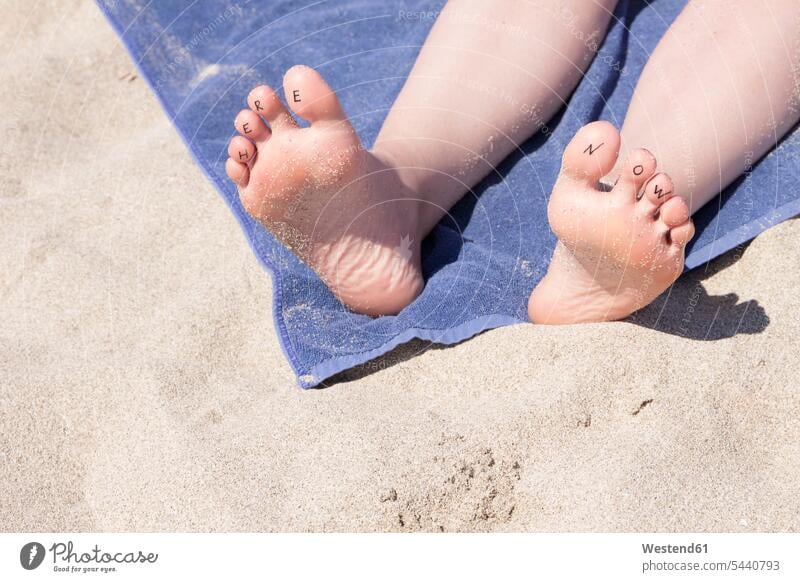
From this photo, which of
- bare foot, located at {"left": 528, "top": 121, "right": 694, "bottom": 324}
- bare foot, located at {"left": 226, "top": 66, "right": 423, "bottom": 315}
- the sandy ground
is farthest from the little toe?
bare foot, located at {"left": 226, "top": 66, "right": 423, "bottom": 315}

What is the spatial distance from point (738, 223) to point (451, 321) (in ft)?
1.24

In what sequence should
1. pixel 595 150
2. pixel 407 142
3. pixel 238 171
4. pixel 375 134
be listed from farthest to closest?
pixel 375 134 → pixel 407 142 → pixel 238 171 → pixel 595 150

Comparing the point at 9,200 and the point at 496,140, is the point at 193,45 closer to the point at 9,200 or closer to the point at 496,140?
the point at 9,200

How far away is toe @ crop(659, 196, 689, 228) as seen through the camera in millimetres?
886

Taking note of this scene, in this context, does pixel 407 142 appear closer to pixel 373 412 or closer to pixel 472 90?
pixel 472 90

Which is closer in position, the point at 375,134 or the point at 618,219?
the point at 618,219

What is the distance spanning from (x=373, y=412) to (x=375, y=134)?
475mm

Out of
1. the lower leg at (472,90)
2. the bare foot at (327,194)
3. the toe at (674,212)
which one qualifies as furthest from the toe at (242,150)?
the toe at (674,212)

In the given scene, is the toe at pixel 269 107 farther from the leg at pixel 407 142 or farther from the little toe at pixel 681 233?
the little toe at pixel 681 233

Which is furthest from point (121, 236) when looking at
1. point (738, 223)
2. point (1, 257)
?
point (738, 223)

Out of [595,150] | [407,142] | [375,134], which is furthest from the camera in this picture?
[375,134]

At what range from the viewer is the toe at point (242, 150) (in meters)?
0.97

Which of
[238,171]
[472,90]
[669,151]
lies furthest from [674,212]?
[238,171]

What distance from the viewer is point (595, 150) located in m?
0.87
